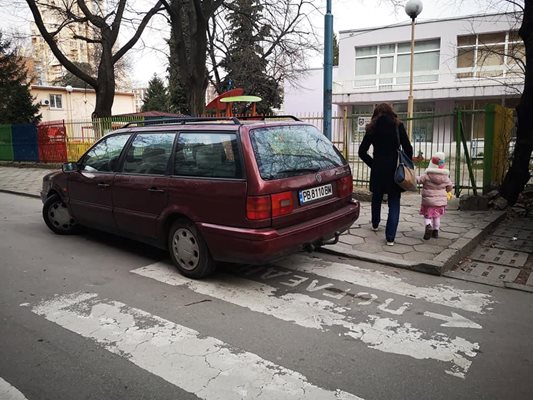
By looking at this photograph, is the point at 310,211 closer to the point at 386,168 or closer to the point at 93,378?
the point at 386,168

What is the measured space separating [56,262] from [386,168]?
438 centimetres

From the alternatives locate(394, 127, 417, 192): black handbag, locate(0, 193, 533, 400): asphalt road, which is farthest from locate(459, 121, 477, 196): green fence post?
locate(0, 193, 533, 400): asphalt road

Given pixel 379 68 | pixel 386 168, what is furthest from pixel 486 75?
pixel 386 168

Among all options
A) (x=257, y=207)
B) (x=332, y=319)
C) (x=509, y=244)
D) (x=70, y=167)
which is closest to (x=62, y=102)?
(x=70, y=167)

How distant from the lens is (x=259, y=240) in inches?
159

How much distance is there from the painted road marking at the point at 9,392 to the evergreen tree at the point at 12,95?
3394 centimetres

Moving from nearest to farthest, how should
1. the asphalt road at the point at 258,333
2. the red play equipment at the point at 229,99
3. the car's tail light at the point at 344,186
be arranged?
the asphalt road at the point at 258,333, the car's tail light at the point at 344,186, the red play equipment at the point at 229,99

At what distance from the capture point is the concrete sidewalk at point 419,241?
5.16 meters

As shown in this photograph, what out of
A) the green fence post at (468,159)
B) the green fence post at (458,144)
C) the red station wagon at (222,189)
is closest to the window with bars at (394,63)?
the green fence post at (458,144)

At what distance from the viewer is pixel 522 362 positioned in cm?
307

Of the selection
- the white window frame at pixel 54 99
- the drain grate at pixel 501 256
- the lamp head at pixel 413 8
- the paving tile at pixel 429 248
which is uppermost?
the white window frame at pixel 54 99

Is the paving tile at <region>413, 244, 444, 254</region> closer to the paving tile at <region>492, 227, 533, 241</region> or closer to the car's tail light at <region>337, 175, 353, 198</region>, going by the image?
the car's tail light at <region>337, 175, 353, 198</region>

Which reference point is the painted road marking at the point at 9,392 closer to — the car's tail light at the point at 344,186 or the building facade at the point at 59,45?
the car's tail light at the point at 344,186

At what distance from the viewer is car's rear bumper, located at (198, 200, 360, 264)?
4.07m
